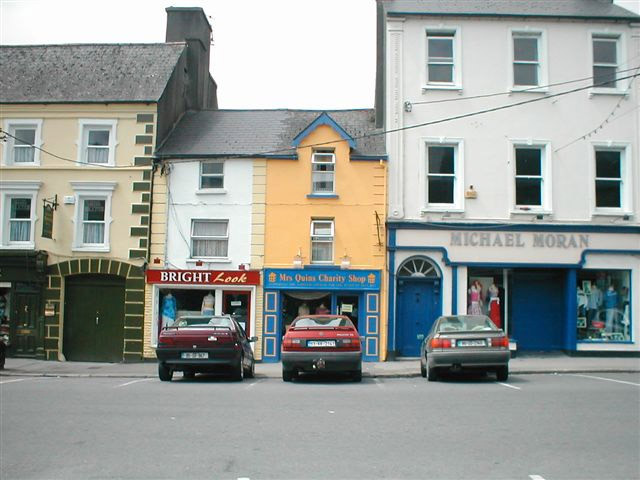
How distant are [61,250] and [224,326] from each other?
9449 millimetres

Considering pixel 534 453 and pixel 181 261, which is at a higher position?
pixel 181 261

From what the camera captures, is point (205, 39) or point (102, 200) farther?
point (205, 39)

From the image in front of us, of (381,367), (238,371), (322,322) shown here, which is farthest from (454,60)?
(238,371)

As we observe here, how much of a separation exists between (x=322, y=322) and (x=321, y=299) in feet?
21.0

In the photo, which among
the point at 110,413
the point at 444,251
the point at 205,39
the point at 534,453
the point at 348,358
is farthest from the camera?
the point at 205,39

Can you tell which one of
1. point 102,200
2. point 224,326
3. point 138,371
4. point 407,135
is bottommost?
point 138,371

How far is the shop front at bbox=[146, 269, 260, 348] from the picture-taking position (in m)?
22.6

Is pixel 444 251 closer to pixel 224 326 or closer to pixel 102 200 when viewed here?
pixel 224 326

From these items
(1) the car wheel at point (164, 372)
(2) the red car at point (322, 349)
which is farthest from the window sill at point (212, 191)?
(2) the red car at point (322, 349)

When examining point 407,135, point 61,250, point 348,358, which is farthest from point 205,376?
point 407,135

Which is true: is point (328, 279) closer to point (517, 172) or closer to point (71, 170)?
point (517, 172)

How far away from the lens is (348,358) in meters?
15.5

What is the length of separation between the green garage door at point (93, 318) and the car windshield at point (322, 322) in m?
8.77

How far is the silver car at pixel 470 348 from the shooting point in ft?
49.8
